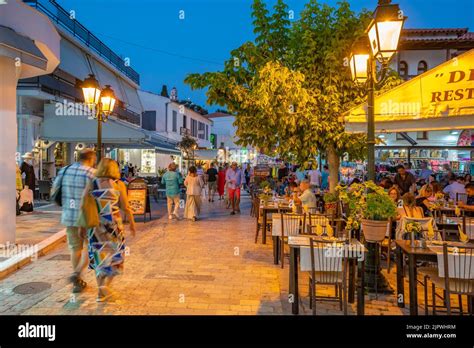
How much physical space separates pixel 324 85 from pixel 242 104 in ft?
5.92

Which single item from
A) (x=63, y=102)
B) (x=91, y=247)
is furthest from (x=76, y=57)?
(x=91, y=247)

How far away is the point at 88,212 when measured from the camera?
186 inches

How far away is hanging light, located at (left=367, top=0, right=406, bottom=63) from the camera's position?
5090 millimetres

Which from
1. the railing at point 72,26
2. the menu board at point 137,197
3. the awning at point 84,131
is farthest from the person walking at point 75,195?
the railing at point 72,26

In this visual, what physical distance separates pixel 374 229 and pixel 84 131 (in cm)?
1121

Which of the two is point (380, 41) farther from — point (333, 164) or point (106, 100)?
point (106, 100)

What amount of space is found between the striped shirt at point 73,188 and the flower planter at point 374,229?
3.69 metres

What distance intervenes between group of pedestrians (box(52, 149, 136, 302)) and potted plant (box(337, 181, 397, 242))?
9.88 feet

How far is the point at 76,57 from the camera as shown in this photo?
18156 mm

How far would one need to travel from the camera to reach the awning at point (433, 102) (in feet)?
17.6

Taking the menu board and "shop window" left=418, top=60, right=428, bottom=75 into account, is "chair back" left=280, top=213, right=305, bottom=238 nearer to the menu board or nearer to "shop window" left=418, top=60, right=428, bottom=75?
the menu board

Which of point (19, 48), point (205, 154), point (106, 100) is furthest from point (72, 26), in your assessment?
point (205, 154)

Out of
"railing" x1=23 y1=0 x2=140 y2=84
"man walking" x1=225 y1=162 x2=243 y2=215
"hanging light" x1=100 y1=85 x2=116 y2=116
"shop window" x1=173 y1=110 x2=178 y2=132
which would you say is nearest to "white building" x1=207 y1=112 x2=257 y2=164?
"shop window" x1=173 y1=110 x2=178 y2=132
